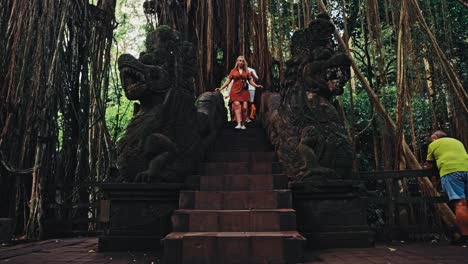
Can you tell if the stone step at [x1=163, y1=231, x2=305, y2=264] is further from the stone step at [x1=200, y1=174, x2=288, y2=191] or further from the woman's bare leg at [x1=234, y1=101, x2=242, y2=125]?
the woman's bare leg at [x1=234, y1=101, x2=242, y2=125]

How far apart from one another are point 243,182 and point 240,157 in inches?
37.9

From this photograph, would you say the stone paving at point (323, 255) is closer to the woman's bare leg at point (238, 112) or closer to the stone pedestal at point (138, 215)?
the stone pedestal at point (138, 215)

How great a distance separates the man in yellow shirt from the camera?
11.5 ft

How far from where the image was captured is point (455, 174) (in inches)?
142

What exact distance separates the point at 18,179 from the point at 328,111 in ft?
12.9

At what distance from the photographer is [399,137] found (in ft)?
13.9

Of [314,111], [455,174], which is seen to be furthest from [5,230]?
[455,174]

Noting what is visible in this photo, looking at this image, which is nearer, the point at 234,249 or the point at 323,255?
the point at 234,249

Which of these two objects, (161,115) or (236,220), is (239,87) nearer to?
(161,115)

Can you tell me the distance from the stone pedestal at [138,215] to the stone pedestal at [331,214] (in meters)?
1.35

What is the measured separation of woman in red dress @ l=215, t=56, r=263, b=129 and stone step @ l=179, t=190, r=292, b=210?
2.63 m

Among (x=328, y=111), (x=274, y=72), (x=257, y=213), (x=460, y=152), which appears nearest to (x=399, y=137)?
(x=460, y=152)

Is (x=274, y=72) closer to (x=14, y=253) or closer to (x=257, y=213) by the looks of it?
(x=257, y=213)

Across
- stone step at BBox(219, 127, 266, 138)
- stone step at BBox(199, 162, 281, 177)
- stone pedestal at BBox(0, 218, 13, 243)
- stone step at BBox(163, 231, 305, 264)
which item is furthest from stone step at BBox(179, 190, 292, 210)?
stone step at BBox(219, 127, 266, 138)
